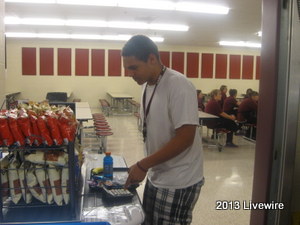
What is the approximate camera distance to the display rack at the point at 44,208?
1233 millimetres

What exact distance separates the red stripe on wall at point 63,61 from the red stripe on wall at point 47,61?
29 centimetres

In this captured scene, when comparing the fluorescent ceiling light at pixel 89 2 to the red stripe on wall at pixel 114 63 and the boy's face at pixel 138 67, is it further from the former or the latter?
the red stripe on wall at pixel 114 63

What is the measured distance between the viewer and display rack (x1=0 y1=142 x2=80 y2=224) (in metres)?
1.23

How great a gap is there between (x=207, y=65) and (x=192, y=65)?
28.8 inches

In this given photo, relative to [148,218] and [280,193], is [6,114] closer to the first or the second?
[148,218]

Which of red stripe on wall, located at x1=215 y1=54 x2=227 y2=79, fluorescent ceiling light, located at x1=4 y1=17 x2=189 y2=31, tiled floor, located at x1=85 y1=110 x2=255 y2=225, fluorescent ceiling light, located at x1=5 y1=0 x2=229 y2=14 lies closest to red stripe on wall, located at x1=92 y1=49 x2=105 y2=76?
fluorescent ceiling light, located at x1=4 y1=17 x2=189 y2=31

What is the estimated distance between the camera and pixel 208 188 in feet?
13.6

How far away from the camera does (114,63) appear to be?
13547mm

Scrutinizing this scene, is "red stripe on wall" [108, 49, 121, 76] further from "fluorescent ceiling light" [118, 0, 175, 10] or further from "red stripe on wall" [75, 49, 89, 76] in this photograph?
"fluorescent ceiling light" [118, 0, 175, 10]

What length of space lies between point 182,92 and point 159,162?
0.35 m

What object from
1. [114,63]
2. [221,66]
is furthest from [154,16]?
[221,66]

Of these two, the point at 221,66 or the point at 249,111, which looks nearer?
the point at 249,111

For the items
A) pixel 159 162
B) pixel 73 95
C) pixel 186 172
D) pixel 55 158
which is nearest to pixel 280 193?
pixel 186 172

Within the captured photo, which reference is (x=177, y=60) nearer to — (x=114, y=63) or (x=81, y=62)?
(x=114, y=63)
